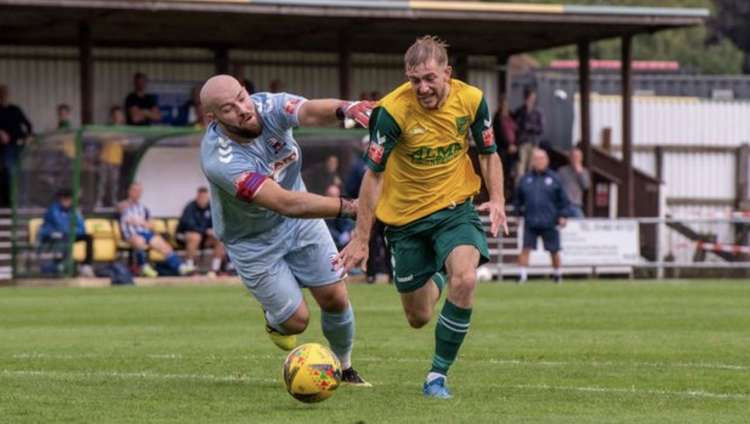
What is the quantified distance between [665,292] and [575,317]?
19.3 feet

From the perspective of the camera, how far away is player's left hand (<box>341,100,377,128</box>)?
10.2 m

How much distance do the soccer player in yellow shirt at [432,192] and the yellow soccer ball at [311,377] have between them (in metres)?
0.56

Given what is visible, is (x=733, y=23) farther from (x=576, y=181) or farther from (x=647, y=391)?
(x=647, y=391)

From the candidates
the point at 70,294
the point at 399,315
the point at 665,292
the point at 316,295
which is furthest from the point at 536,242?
the point at 316,295

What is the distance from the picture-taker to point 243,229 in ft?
36.3

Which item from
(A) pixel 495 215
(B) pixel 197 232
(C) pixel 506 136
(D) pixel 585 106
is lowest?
(B) pixel 197 232

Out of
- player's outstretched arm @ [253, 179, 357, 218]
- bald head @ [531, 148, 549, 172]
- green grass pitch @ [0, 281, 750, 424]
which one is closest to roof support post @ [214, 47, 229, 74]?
bald head @ [531, 148, 549, 172]

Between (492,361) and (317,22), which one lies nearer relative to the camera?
(492,361)

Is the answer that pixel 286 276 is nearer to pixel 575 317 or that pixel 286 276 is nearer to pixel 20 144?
pixel 575 317

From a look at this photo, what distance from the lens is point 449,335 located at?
34.5 ft

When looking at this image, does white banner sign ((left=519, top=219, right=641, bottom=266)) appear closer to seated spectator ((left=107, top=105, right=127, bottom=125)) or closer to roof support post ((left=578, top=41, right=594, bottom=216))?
roof support post ((left=578, top=41, right=594, bottom=216))

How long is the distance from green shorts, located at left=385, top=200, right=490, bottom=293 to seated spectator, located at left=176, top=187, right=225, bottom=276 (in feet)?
56.2

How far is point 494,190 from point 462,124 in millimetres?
441

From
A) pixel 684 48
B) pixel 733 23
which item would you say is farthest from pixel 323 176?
pixel 733 23
